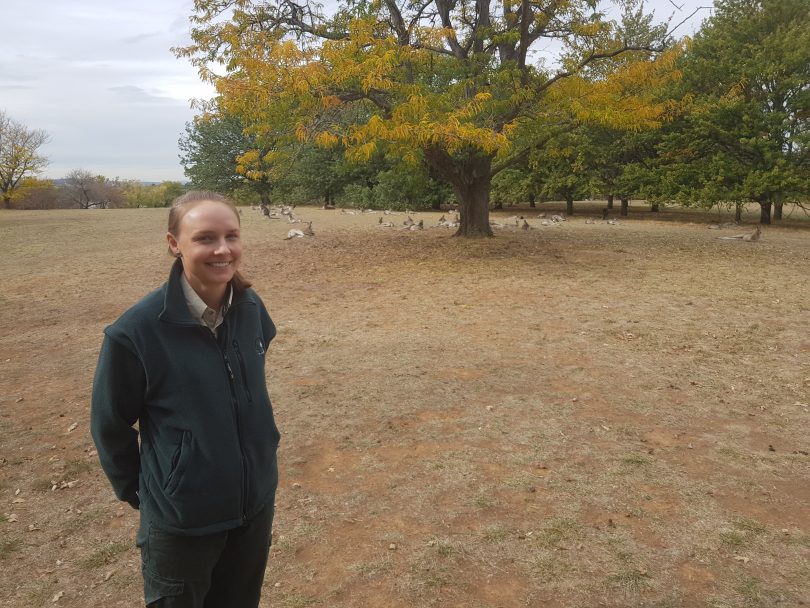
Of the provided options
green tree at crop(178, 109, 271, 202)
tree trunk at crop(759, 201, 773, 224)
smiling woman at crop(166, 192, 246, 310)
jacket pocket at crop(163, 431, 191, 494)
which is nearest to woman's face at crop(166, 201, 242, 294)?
smiling woman at crop(166, 192, 246, 310)

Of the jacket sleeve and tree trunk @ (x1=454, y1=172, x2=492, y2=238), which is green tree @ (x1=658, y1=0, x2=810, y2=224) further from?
the jacket sleeve

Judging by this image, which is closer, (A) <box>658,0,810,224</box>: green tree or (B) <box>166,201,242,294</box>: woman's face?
(B) <box>166,201,242,294</box>: woman's face

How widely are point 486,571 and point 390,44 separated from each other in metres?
9.99

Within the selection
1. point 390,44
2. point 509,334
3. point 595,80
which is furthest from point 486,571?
point 595,80

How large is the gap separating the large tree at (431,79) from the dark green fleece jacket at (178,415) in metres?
8.64

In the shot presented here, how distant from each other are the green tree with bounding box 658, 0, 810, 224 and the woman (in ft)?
61.5

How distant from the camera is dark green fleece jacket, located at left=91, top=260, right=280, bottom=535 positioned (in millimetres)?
1565

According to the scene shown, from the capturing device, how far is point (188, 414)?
5.24 feet

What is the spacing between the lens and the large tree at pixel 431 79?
10.4 m

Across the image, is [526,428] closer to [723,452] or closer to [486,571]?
[723,452]

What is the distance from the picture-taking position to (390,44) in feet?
34.9

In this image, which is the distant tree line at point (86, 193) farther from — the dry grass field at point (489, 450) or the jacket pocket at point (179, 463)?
the jacket pocket at point (179, 463)

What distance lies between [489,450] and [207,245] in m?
2.84

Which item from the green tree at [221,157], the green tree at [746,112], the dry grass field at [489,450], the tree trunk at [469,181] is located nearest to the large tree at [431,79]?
the tree trunk at [469,181]
